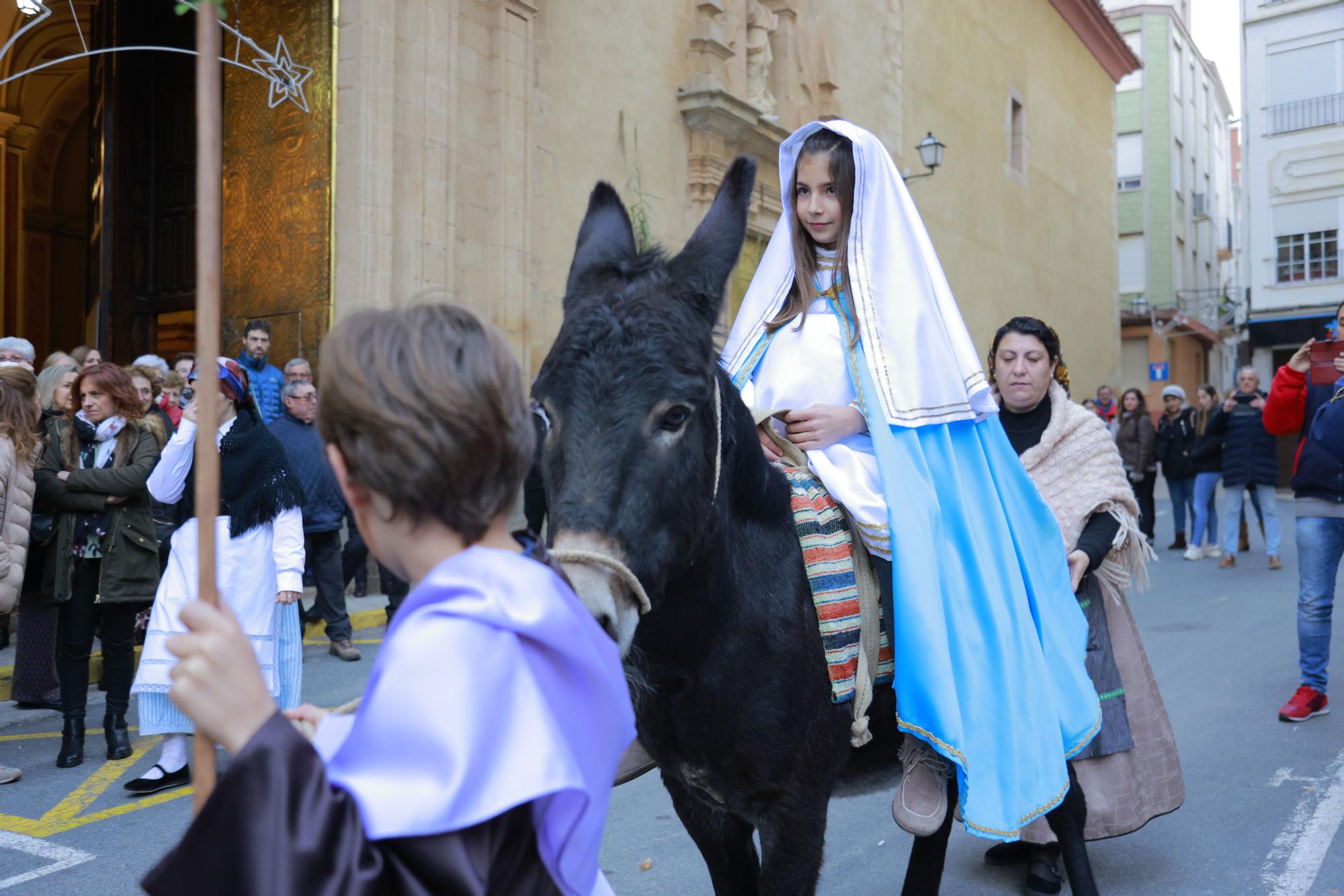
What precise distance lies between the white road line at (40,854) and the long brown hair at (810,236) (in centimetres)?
347

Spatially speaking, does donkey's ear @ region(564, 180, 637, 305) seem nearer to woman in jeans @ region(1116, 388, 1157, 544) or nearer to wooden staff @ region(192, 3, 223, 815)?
wooden staff @ region(192, 3, 223, 815)

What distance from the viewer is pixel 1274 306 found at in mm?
36031

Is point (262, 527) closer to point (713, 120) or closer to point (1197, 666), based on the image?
point (1197, 666)

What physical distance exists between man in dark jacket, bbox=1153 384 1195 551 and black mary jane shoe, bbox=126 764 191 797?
39.1 feet

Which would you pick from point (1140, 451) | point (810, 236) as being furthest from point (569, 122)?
point (810, 236)

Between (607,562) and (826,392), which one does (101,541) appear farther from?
(607,562)

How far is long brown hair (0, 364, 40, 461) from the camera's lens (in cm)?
563

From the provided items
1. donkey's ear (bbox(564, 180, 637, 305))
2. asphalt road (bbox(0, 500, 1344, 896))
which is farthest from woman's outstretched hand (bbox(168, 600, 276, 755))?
asphalt road (bbox(0, 500, 1344, 896))

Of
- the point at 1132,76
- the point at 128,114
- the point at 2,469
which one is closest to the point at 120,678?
the point at 2,469

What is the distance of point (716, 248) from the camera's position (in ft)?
7.90

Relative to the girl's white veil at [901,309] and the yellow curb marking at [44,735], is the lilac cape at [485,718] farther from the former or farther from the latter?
the yellow curb marking at [44,735]

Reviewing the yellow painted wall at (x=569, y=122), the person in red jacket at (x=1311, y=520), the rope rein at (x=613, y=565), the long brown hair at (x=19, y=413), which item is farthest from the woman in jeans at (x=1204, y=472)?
the rope rein at (x=613, y=565)

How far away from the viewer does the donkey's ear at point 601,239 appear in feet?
7.91

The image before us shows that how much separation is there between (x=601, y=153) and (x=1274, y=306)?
1178 inches
